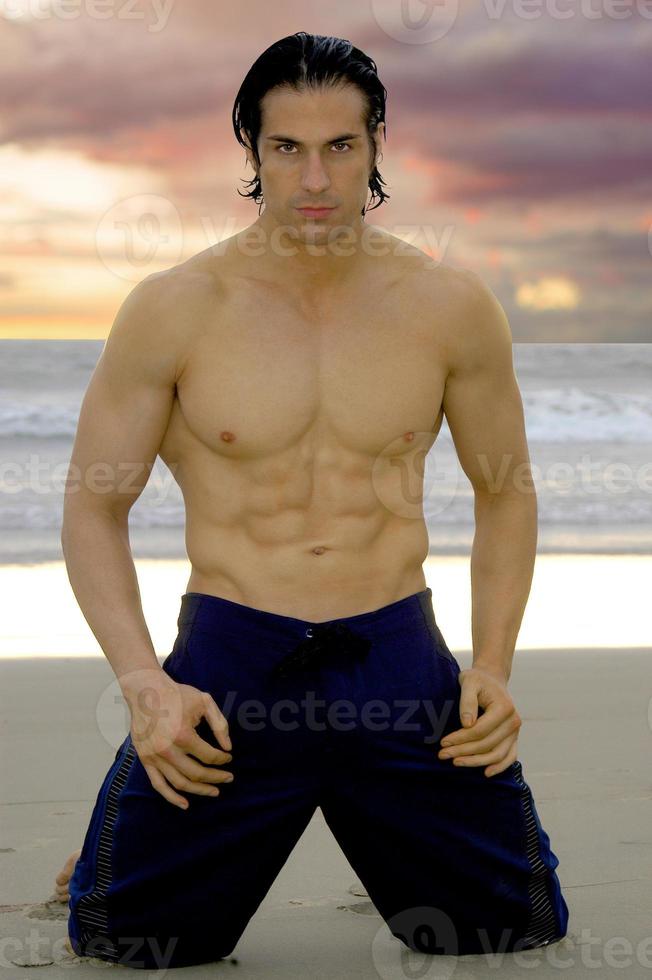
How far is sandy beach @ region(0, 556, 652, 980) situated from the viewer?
2.63m

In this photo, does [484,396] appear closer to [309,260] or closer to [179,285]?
[309,260]

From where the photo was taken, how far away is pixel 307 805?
2.50 meters

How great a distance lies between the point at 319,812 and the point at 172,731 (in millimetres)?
1492

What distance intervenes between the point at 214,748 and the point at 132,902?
0.37 meters

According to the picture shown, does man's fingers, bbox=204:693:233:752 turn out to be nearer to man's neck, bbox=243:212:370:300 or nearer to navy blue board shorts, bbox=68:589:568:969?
navy blue board shorts, bbox=68:589:568:969

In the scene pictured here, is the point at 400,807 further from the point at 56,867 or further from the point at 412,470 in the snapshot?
the point at 56,867

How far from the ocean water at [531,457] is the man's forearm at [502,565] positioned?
553cm

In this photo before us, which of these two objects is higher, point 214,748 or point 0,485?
point 0,485

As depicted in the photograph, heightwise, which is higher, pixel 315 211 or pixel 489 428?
pixel 315 211

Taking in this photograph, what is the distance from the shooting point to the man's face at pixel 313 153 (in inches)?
98.3

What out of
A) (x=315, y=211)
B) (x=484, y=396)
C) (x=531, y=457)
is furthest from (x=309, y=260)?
(x=531, y=457)

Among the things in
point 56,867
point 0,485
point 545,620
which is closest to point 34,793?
point 56,867

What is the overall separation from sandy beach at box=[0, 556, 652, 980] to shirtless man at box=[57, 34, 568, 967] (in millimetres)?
111

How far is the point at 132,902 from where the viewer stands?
2.51m
